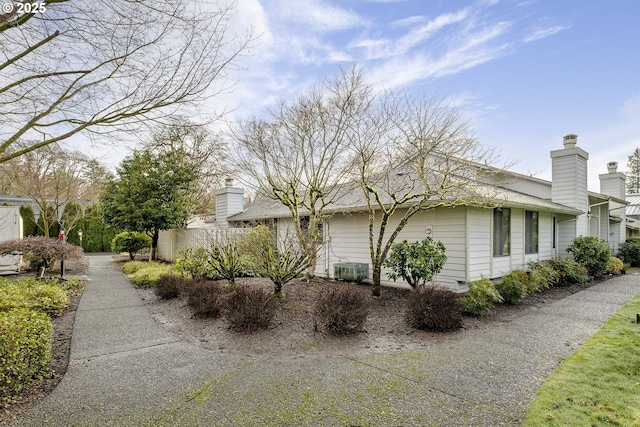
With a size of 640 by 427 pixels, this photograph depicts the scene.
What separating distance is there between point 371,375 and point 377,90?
22.1ft

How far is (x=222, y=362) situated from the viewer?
14.6 feet

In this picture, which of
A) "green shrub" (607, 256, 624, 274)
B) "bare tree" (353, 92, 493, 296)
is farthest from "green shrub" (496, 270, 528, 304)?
"green shrub" (607, 256, 624, 274)

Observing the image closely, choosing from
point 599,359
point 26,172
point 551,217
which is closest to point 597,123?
point 551,217

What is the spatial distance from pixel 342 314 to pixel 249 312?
1.56m

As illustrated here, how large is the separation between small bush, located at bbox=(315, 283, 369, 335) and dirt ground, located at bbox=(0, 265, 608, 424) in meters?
0.15

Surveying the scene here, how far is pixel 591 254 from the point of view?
12258 mm

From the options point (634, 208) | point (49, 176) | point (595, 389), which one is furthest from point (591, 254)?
point (49, 176)

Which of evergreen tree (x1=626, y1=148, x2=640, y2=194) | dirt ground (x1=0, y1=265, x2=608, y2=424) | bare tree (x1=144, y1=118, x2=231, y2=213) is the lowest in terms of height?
dirt ground (x1=0, y1=265, x2=608, y2=424)

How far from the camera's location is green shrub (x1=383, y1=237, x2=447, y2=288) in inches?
304

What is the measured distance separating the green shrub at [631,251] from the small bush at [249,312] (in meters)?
18.6

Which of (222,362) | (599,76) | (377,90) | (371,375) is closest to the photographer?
(371,375)

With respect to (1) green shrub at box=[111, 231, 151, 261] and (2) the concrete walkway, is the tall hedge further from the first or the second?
(2) the concrete walkway

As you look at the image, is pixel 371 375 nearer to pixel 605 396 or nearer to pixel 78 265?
pixel 605 396

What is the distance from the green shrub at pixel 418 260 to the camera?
304 inches
